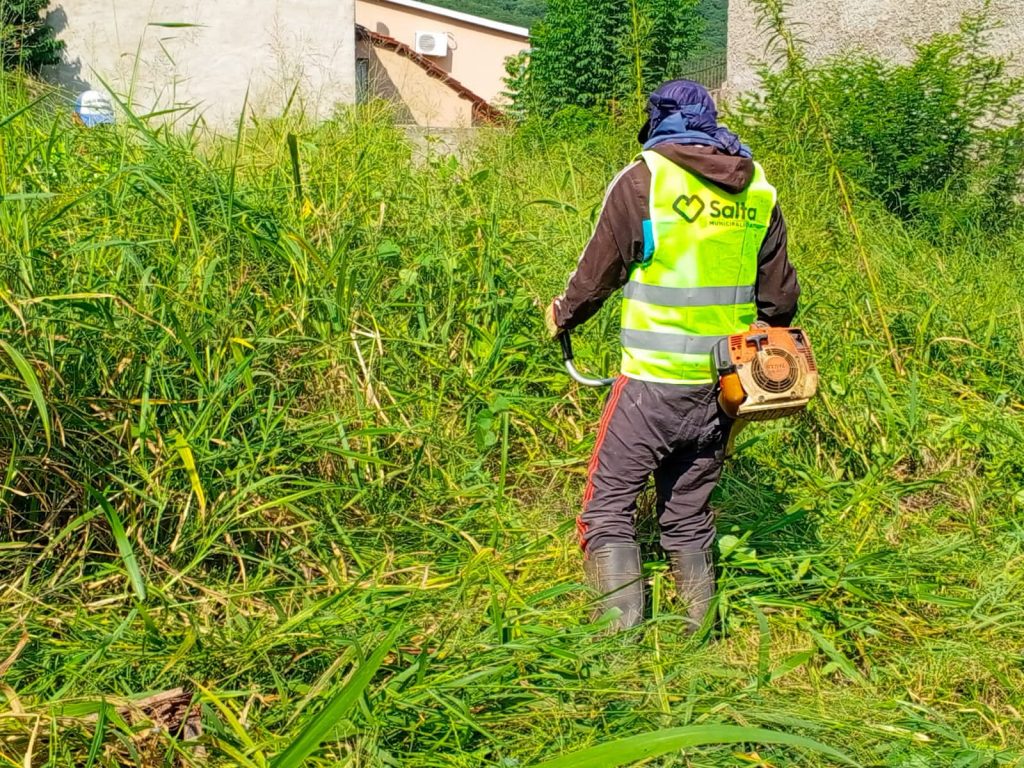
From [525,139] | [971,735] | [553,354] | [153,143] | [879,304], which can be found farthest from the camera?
[525,139]

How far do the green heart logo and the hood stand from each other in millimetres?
76

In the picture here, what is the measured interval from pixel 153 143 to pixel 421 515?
1.75m

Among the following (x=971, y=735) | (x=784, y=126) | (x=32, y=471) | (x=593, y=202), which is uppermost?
(x=784, y=126)

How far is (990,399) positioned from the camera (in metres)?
5.07

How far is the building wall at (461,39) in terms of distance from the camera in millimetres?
32831

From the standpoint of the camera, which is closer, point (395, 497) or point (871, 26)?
point (395, 497)

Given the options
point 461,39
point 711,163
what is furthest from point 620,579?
point 461,39

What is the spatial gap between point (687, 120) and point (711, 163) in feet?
0.59

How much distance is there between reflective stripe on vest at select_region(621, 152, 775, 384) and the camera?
3189 millimetres

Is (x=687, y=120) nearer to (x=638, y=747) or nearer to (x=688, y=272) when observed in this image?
(x=688, y=272)

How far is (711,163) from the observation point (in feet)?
10.4

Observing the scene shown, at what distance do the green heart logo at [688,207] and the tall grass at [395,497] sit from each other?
3.83 ft

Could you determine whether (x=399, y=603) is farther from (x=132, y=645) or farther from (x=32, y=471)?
(x=32, y=471)

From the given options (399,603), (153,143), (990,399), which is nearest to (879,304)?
(990,399)
